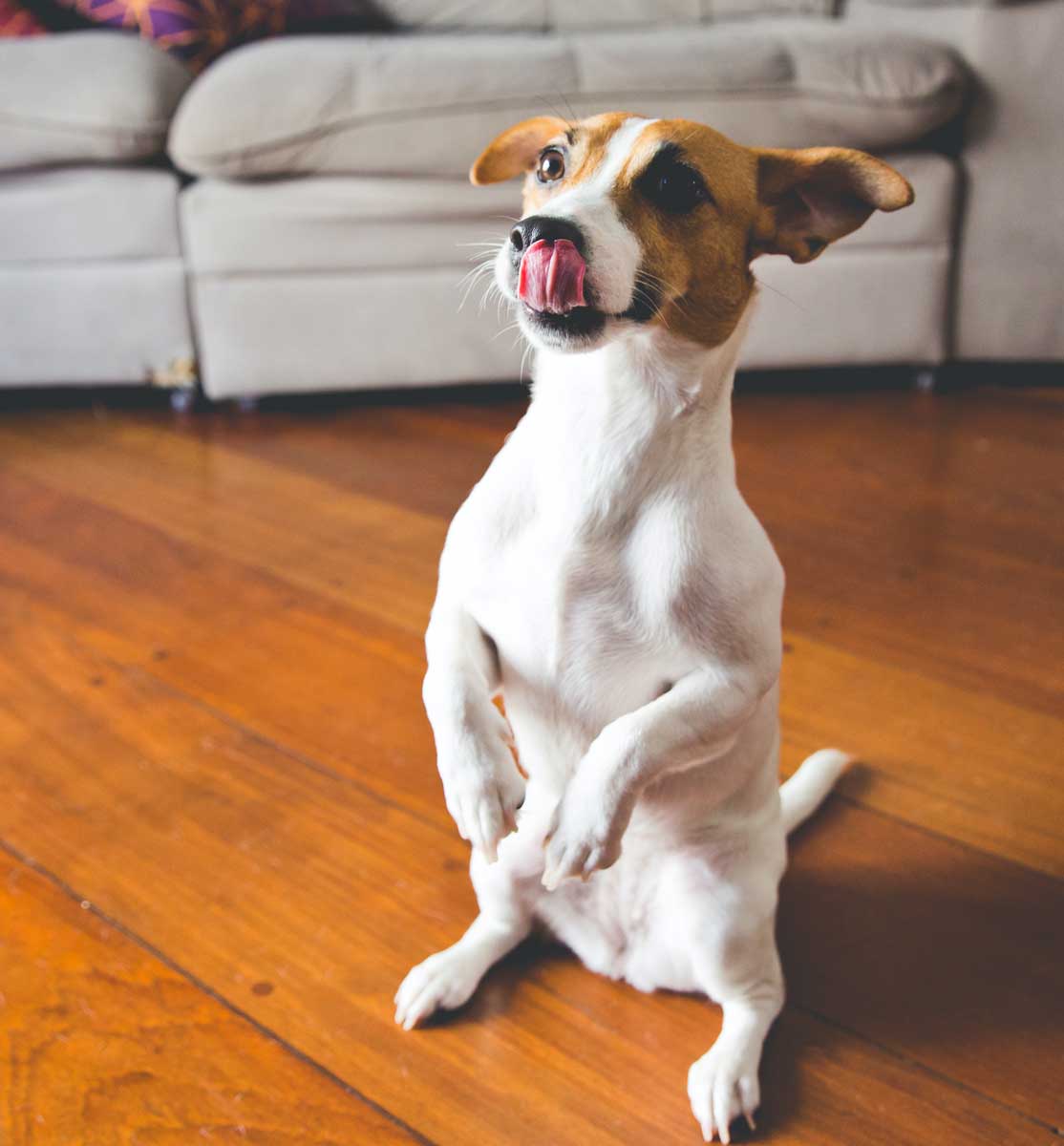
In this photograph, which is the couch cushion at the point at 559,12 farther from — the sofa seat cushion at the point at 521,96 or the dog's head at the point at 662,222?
the dog's head at the point at 662,222

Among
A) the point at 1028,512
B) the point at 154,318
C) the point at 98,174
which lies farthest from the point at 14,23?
the point at 1028,512

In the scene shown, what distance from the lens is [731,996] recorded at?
986 mm

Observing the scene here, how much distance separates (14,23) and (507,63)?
1.08 metres

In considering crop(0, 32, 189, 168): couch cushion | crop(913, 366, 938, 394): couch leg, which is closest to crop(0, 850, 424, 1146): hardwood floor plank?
crop(0, 32, 189, 168): couch cushion

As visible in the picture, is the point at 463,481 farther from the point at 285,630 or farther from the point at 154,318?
the point at 154,318

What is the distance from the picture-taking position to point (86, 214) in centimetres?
234

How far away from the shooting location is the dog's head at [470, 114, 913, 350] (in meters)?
0.82

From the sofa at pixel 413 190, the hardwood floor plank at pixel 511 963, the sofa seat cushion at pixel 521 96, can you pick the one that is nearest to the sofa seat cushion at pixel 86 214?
the sofa at pixel 413 190

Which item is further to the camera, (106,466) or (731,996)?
(106,466)

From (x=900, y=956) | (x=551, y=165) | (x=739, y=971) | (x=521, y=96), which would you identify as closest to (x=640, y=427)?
(x=551, y=165)

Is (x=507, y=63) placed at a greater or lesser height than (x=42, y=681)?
greater

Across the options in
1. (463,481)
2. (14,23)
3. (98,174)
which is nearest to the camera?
(463,481)

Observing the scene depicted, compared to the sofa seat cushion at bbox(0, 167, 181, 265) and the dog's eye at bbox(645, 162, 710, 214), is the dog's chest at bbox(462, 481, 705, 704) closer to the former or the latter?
the dog's eye at bbox(645, 162, 710, 214)

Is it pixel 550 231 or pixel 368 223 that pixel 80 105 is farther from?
pixel 550 231
